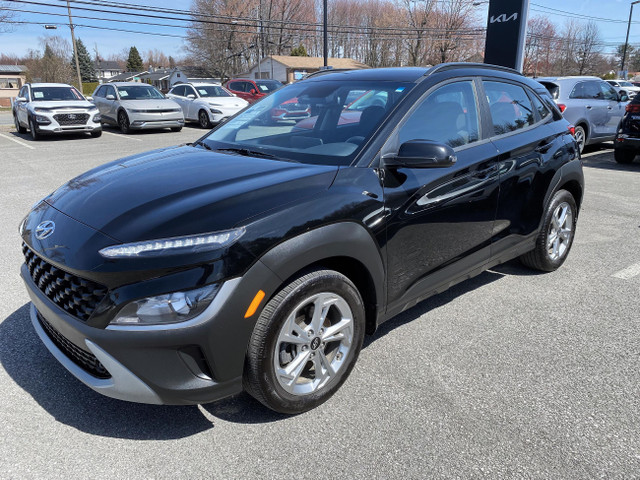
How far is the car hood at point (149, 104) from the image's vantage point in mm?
15945

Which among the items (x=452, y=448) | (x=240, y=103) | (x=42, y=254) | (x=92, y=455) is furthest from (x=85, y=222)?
(x=240, y=103)

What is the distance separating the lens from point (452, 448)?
2361mm

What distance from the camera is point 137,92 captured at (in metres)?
17.0

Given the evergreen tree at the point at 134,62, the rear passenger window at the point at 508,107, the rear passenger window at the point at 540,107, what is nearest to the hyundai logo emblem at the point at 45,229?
the rear passenger window at the point at 508,107

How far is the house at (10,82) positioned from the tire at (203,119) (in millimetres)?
29008

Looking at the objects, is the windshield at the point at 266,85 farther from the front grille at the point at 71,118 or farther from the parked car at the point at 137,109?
the front grille at the point at 71,118

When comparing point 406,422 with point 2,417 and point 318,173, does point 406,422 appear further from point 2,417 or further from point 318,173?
point 2,417

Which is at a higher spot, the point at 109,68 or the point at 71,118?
the point at 109,68

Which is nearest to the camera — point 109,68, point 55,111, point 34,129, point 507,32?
point 507,32

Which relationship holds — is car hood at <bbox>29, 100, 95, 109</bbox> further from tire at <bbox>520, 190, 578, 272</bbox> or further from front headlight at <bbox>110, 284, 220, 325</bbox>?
front headlight at <bbox>110, 284, 220, 325</bbox>

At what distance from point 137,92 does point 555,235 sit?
15.8 m

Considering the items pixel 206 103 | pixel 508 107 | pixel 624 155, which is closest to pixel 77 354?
Result: pixel 508 107

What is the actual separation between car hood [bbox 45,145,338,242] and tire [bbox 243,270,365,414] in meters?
0.43

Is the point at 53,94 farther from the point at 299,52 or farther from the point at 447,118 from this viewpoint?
the point at 299,52
